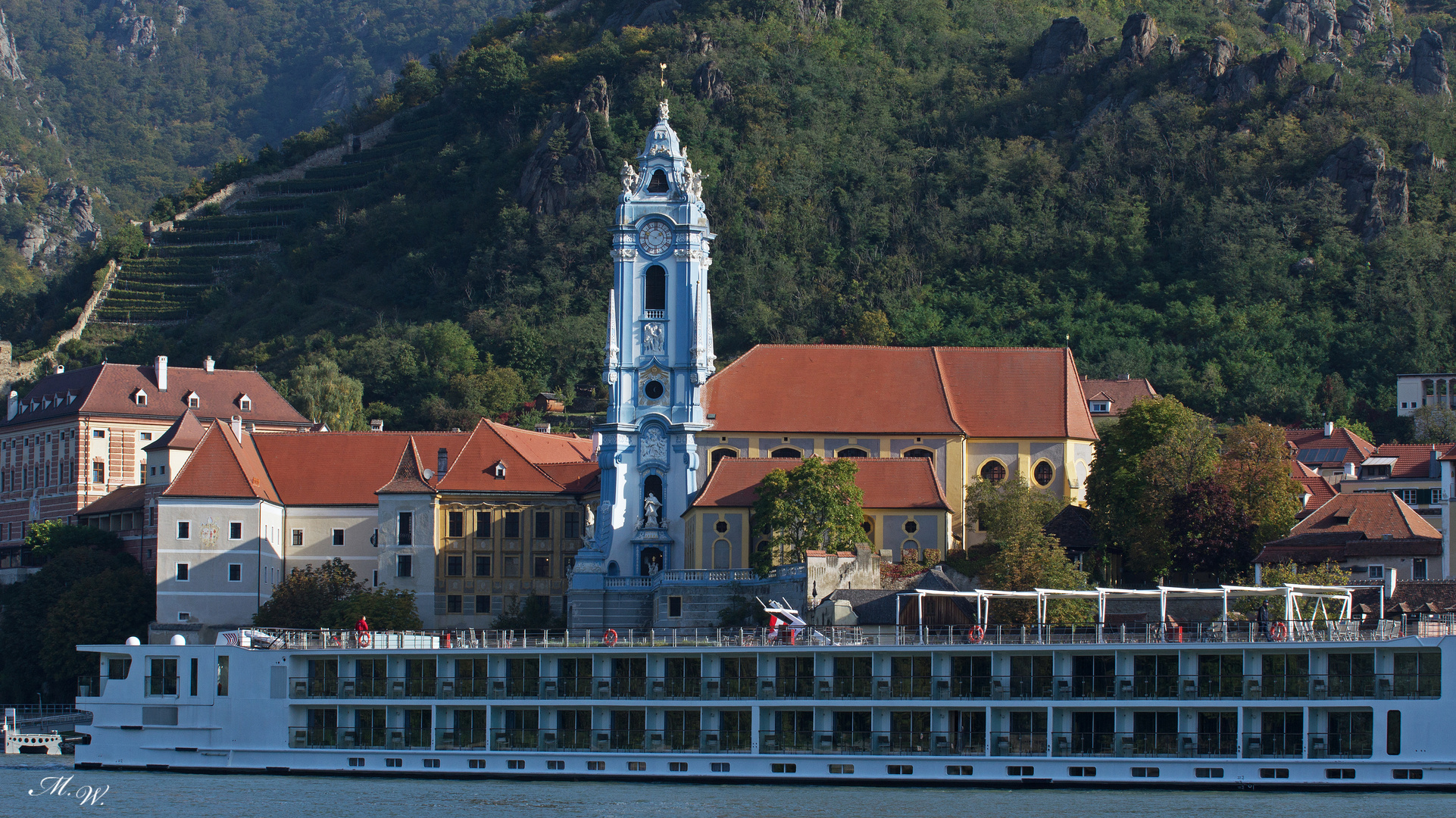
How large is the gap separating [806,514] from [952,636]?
1536 cm

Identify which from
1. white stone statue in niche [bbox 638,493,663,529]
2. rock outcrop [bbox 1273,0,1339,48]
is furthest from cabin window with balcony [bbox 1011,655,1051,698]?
rock outcrop [bbox 1273,0,1339,48]

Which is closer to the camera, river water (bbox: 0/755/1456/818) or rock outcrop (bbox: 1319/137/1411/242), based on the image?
river water (bbox: 0/755/1456/818)

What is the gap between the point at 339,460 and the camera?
85062mm

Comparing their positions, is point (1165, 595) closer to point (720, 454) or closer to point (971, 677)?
point (971, 677)

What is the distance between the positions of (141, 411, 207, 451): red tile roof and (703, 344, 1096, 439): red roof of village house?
2472cm

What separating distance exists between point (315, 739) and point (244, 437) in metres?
31.0

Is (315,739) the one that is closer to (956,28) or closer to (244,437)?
(244,437)

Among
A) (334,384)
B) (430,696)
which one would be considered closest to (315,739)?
(430,696)

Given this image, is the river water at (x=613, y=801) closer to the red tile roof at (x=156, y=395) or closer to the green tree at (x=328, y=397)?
the red tile roof at (x=156, y=395)

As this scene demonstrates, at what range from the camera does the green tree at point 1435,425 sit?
96.1 meters

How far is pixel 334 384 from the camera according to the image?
10706 cm

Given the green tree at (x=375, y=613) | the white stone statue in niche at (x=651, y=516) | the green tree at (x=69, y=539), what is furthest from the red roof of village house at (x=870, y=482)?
the green tree at (x=69, y=539)

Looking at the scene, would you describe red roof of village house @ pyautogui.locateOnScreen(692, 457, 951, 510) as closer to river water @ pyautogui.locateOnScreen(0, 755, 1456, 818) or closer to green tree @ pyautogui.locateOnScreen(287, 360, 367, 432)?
river water @ pyautogui.locateOnScreen(0, 755, 1456, 818)

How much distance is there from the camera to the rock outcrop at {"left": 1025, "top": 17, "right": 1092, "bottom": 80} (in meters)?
136
